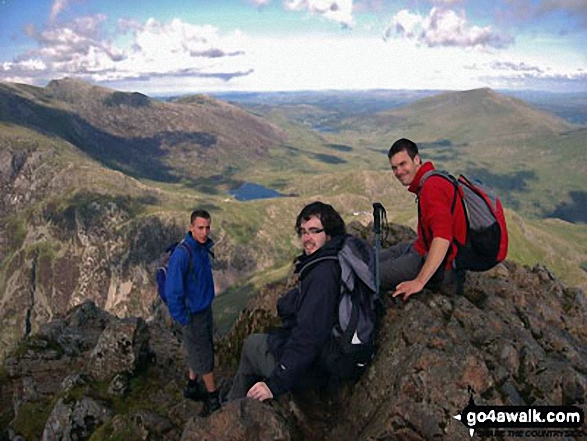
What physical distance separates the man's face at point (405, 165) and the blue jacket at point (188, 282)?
7.76 meters

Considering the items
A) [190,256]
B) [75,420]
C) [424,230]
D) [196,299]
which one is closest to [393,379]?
[424,230]

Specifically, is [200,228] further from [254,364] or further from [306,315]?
[306,315]

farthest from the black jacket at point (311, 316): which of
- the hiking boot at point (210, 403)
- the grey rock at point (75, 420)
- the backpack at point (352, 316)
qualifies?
the grey rock at point (75, 420)

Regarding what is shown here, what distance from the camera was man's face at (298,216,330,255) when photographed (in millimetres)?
11281

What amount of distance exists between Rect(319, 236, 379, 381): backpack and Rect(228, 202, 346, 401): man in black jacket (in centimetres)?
22

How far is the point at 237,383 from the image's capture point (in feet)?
41.1

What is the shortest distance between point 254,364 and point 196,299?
4987 millimetres

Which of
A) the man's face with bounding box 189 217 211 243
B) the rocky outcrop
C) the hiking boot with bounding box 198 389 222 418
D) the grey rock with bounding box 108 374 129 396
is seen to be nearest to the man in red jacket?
the rocky outcrop

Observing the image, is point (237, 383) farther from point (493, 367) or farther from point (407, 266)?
point (493, 367)

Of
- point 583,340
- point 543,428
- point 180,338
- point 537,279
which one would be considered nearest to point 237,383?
point 543,428

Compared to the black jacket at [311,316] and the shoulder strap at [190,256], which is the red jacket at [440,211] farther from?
the shoulder strap at [190,256]

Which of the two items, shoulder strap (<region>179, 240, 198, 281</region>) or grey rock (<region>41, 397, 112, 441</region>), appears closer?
shoulder strap (<region>179, 240, 198, 281</region>)

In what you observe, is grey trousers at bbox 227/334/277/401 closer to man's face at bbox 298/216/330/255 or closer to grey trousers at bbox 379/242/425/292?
man's face at bbox 298/216/330/255

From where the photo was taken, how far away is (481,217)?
41.5 ft
